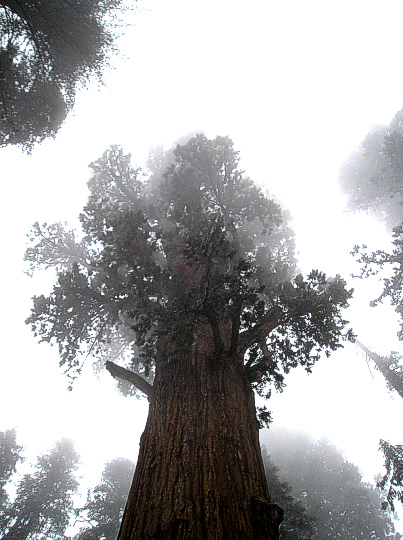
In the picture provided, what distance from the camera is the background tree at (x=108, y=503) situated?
1989 centimetres

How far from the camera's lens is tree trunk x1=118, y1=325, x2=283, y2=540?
3.03m

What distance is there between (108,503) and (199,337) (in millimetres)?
24768

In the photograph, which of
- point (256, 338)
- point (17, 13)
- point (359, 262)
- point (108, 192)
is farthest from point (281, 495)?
point (17, 13)

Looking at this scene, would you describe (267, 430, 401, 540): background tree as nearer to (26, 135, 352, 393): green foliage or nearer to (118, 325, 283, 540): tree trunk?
(26, 135, 352, 393): green foliage

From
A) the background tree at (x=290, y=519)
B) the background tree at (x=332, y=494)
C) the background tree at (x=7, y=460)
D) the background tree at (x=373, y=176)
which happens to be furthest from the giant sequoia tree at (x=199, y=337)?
the background tree at (x=7, y=460)

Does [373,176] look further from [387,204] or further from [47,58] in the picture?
[47,58]

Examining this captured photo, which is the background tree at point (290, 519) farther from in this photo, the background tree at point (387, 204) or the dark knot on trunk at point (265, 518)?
the dark knot on trunk at point (265, 518)

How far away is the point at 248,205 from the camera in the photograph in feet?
31.7

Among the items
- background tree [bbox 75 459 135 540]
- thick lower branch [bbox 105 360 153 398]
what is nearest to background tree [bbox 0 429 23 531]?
background tree [bbox 75 459 135 540]

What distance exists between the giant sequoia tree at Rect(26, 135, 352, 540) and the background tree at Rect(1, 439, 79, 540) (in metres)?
21.4

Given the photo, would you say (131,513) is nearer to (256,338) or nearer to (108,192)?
(256,338)

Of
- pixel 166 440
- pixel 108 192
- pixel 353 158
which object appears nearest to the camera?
pixel 166 440

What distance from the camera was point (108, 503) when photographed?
881 inches

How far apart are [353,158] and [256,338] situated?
2833 cm
